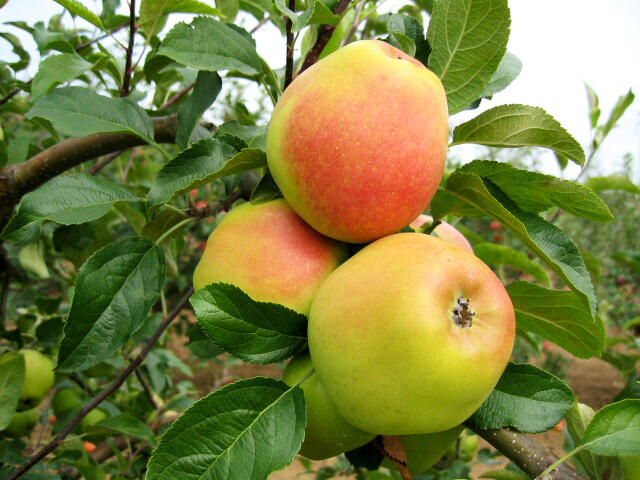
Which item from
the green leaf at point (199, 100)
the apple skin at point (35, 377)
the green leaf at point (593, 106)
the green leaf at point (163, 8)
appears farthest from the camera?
the apple skin at point (35, 377)

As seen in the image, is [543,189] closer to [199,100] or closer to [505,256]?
[505,256]

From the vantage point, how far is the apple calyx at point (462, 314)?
1.59 feet

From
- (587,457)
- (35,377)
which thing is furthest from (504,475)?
(35,377)

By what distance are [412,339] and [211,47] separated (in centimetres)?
50

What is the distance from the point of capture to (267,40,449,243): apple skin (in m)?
0.54

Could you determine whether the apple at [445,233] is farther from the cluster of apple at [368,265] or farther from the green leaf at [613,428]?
the green leaf at [613,428]

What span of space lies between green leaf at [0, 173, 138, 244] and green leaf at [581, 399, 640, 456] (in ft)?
2.15

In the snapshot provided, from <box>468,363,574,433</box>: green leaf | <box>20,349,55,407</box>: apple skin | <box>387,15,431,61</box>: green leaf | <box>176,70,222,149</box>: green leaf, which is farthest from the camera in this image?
<box>20,349,55,407</box>: apple skin

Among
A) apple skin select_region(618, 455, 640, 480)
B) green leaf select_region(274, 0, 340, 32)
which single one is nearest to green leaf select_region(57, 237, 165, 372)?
green leaf select_region(274, 0, 340, 32)

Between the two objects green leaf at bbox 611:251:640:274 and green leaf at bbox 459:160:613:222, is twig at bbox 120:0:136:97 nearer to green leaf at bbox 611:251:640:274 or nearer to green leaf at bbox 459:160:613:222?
green leaf at bbox 459:160:613:222

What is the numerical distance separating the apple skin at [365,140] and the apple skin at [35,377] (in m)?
1.03

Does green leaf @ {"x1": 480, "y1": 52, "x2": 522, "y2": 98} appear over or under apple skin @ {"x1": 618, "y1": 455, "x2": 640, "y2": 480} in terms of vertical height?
over

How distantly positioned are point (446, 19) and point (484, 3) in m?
0.05

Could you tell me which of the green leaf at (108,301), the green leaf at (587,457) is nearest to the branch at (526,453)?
the green leaf at (587,457)
